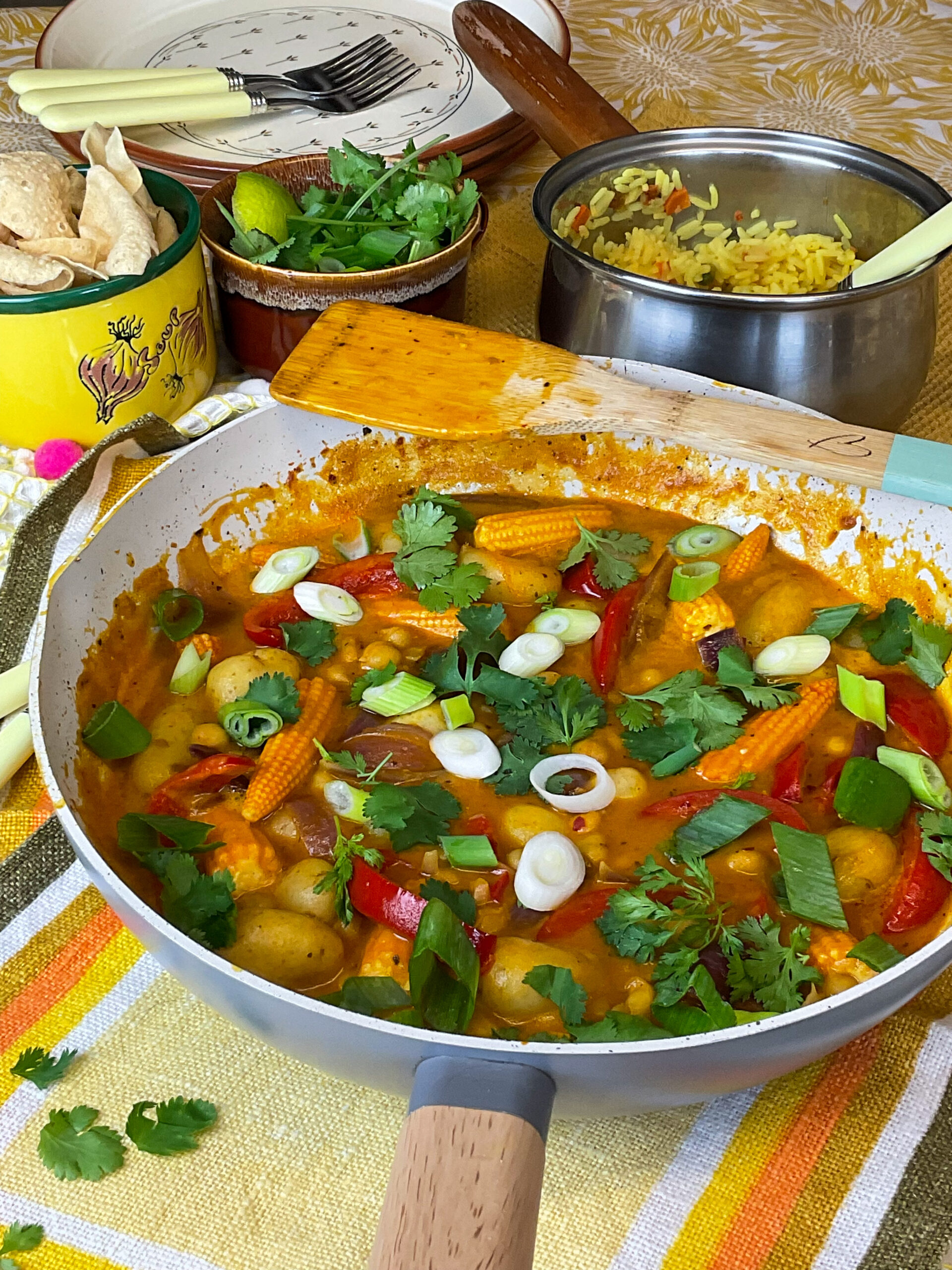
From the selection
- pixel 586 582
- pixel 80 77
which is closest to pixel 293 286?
pixel 586 582

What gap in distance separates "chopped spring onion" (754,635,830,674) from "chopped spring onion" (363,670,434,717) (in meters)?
0.50

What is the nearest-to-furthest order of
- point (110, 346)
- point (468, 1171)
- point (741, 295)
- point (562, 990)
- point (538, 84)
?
point (468, 1171) < point (562, 990) < point (741, 295) < point (110, 346) < point (538, 84)

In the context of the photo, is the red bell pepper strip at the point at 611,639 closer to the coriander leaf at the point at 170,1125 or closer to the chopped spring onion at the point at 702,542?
the chopped spring onion at the point at 702,542

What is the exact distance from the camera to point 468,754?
1651 millimetres

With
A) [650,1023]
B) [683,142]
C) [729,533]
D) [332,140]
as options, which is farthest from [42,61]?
[650,1023]

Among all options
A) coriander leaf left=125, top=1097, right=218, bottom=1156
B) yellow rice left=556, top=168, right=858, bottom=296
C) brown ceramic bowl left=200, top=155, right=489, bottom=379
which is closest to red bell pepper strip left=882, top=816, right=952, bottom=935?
coriander leaf left=125, top=1097, right=218, bottom=1156

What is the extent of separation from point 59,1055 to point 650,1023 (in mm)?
711

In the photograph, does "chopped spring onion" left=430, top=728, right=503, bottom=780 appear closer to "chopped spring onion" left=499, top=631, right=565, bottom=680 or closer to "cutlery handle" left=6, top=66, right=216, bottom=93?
"chopped spring onion" left=499, top=631, right=565, bottom=680

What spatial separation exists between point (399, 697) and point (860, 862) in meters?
0.66

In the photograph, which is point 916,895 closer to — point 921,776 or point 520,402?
point 921,776

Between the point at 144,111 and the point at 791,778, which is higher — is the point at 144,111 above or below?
above

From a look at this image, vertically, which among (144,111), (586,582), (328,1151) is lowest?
(328,1151)

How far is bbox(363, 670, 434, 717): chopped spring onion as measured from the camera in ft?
5.63

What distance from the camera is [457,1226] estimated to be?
3.08 feet
